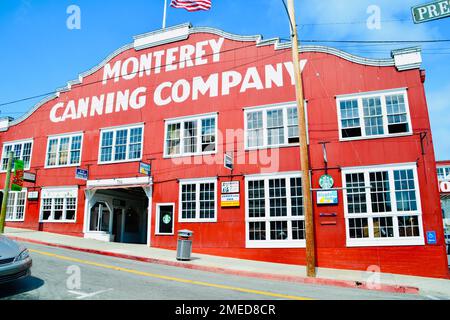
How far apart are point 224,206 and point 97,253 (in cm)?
607

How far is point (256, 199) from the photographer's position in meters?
16.5

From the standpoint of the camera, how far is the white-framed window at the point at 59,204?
69.1 feet

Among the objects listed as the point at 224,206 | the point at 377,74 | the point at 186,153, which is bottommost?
the point at 224,206

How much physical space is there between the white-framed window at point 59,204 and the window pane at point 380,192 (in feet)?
53.9

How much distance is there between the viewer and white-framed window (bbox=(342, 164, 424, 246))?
13.9 metres

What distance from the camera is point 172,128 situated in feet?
63.6

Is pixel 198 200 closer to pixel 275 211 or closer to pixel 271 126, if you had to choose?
pixel 275 211

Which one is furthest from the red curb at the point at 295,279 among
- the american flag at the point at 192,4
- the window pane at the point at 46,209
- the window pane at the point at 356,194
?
the american flag at the point at 192,4

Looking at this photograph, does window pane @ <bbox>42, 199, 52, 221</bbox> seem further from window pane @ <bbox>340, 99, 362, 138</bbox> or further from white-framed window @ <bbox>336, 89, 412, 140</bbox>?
window pane @ <bbox>340, 99, 362, 138</bbox>

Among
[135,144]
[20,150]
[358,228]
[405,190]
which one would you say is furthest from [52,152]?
[405,190]

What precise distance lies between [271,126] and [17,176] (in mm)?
16099

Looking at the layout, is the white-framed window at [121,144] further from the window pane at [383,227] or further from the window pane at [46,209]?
the window pane at [383,227]
